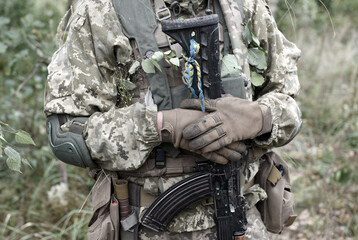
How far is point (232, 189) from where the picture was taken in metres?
1.98

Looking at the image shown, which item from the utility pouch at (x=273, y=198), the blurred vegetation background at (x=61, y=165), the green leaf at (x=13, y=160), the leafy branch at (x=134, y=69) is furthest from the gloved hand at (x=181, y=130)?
the blurred vegetation background at (x=61, y=165)

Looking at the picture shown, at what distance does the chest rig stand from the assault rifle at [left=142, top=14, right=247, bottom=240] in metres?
0.13

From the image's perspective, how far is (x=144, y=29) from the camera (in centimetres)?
192

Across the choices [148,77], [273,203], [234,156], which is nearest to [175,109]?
[148,77]

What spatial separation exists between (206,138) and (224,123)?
107 mm

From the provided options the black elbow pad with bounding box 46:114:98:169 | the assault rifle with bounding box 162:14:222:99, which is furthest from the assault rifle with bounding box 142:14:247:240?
the black elbow pad with bounding box 46:114:98:169

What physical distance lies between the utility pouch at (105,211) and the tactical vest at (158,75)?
0.38 feet

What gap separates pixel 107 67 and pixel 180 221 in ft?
2.58

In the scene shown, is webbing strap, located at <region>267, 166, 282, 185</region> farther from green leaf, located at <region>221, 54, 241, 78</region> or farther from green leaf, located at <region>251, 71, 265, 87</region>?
green leaf, located at <region>221, 54, 241, 78</region>

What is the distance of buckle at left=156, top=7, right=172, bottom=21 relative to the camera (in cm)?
194

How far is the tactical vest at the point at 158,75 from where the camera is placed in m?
1.93

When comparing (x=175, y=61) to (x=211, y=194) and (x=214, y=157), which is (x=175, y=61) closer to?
(x=214, y=157)

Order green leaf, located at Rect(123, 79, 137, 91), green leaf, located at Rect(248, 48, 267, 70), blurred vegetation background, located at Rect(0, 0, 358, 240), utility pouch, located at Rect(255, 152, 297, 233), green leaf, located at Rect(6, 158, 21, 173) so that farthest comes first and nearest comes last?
1. blurred vegetation background, located at Rect(0, 0, 358, 240)
2. utility pouch, located at Rect(255, 152, 297, 233)
3. green leaf, located at Rect(248, 48, 267, 70)
4. green leaf, located at Rect(123, 79, 137, 91)
5. green leaf, located at Rect(6, 158, 21, 173)

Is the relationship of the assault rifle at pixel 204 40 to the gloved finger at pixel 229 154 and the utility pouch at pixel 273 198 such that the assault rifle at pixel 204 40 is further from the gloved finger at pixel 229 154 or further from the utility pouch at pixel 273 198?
the utility pouch at pixel 273 198
